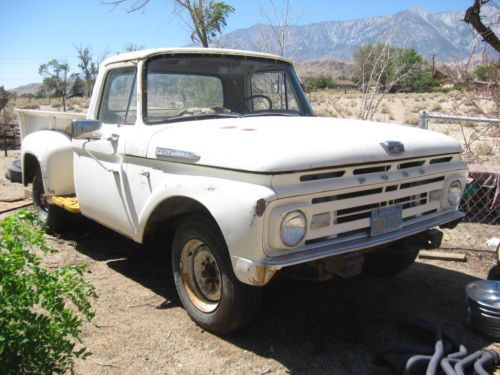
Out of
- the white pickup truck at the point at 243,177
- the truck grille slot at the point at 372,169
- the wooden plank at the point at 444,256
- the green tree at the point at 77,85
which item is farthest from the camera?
the green tree at the point at 77,85

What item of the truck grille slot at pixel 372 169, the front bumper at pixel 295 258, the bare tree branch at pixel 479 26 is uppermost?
the bare tree branch at pixel 479 26

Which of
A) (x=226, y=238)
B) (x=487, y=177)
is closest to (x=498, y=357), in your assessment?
(x=226, y=238)

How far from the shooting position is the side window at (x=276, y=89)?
4652 millimetres

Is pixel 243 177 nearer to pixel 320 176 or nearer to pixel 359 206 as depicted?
pixel 320 176

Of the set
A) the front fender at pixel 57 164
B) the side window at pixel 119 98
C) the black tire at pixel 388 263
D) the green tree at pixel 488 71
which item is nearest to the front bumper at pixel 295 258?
the black tire at pixel 388 263

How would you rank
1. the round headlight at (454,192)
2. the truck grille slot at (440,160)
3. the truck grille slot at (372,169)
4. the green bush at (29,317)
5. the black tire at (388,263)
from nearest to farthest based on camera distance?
the green bush at (29,317)
the truck grille slot at (372,169)
the truck grille slot at (440,160)
the round headlight at (454,192)
the black tire at (388,263)

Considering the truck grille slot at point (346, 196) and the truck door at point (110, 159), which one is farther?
the truck door at point (110, 159)

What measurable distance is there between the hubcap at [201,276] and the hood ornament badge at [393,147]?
1.31m

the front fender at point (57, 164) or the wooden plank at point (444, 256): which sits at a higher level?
the front fender at point (57, 164)

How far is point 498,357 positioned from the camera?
10.00ft

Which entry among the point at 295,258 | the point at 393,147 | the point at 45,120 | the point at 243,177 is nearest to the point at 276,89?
the point at 393,147

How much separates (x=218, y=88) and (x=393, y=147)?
183 centimetres

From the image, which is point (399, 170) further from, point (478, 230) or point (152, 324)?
point (478, 230)

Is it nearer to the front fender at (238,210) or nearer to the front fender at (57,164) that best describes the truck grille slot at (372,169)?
the front fender at (238,210)
